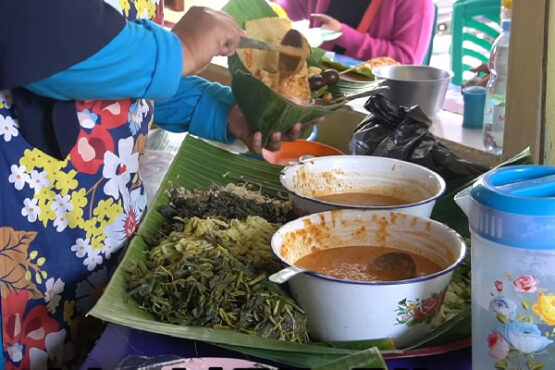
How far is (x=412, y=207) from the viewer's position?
1061 millimetres

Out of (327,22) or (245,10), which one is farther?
(327,22)

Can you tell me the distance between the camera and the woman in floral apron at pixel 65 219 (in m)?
1.06

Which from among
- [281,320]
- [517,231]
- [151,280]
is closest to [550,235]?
[517,231]

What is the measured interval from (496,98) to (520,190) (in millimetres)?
924

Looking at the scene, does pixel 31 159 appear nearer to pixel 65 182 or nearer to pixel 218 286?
pixel 65 182

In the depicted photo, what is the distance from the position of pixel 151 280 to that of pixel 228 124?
1.82ft

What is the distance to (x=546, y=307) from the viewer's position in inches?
27.5

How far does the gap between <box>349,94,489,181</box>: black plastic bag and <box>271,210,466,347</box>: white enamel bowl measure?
356mm

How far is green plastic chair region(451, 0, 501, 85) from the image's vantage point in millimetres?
3570

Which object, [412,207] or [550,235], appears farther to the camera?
[412,207]

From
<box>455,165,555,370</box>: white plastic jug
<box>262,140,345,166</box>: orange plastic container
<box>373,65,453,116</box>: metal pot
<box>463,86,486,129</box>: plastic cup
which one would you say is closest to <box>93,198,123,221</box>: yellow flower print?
<box>262,140,345,166</box>: orange plastic container

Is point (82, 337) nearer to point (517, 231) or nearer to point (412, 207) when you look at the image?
point (412, 207)

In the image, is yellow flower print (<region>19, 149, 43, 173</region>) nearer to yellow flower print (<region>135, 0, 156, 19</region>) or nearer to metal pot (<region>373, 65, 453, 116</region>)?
yellow flower print (<region>135, 0, 156, 19</region>)

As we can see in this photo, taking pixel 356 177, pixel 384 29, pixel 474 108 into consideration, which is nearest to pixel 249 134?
pixel 356 177
